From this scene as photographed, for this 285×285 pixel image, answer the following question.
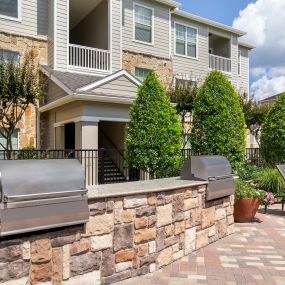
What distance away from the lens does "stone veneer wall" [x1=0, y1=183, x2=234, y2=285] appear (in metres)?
3.14

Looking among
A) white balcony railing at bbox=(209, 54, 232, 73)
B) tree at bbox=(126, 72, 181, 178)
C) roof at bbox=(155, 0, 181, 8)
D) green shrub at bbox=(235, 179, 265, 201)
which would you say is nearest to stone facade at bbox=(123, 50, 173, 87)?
roof at bbox=(155, 0, 181, 8)

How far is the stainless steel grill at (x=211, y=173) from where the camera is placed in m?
5.53

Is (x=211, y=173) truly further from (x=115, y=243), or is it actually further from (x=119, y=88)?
(x=119, y=88)

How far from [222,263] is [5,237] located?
3.11 metres

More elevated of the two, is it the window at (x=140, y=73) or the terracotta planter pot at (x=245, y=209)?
the window at (x=140, y=73)

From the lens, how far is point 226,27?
2111cm

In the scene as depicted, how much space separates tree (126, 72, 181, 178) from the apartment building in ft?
8.00

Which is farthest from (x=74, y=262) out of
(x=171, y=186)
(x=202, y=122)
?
(x=202, y=122)

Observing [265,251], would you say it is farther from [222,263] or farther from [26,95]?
[26,95]

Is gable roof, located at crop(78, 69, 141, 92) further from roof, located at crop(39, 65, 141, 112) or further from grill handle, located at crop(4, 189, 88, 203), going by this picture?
grill handle, located at crop(4, 189, 88, 203)

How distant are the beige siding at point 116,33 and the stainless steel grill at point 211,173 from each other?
10.7 meters

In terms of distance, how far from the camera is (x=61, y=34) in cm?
1424

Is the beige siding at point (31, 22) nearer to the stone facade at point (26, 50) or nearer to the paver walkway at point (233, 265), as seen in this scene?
the stone facade at point (26, 50)

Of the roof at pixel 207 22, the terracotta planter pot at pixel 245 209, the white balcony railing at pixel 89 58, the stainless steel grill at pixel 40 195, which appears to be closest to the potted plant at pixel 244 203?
the terracotta planter pot at pixel 245 209
